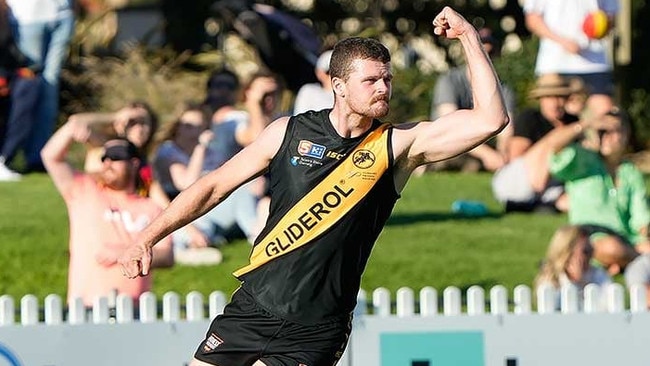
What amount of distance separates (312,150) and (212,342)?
84cm

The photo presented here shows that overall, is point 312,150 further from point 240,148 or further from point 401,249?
point 240,148

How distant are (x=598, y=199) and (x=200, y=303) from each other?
3740 mm

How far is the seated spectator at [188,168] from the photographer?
37.7ft

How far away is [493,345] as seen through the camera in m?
8.88

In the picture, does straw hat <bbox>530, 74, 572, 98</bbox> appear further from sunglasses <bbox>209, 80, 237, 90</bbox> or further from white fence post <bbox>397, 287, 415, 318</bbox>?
white fence post <bbox>397, 287, 415, 318</bbox>

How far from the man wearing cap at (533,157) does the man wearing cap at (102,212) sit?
12.6ft

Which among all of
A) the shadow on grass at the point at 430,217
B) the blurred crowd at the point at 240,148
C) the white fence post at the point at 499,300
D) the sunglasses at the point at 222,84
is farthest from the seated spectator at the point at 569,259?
the sunglasses at the point at 222,84

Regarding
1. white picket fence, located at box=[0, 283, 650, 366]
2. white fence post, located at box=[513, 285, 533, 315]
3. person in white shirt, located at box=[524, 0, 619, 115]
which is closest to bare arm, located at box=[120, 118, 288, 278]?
white picket fence, located at box=[0, 283, 650, 366]

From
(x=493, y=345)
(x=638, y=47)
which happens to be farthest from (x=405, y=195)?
(x=638, y=47)

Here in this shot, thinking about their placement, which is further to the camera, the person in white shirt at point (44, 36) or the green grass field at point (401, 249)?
the person in white shirt at point (44, 36)

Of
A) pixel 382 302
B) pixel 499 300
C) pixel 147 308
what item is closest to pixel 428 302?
pixel 382 302

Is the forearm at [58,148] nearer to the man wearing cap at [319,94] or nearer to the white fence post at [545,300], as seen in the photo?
the white fence post at [545,300]

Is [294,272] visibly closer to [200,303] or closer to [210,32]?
[200,303]

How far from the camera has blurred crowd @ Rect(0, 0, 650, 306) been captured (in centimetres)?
962
